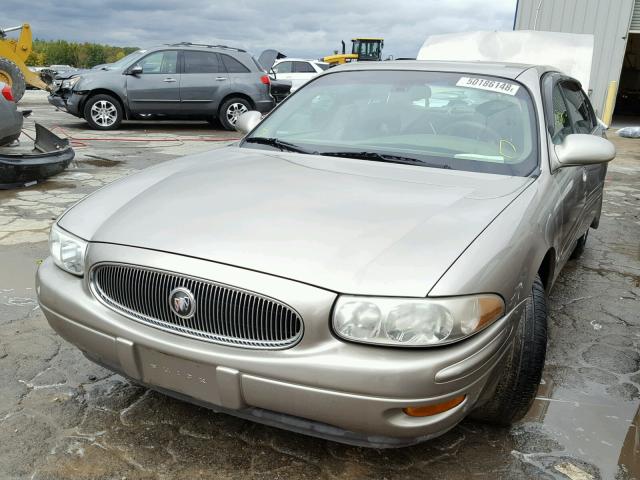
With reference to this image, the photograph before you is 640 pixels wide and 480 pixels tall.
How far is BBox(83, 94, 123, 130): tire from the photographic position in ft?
37.4

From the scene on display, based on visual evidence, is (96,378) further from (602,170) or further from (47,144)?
(47,144)

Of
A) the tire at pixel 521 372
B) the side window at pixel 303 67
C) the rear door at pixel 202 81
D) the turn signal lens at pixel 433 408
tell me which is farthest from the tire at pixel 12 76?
the turn signal lens at pixel 433 408

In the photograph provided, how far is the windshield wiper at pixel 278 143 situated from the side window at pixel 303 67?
14.8m

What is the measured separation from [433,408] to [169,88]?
10972 millimetres

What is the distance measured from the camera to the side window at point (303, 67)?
57.0 ft

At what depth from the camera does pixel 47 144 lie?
6.86 metres

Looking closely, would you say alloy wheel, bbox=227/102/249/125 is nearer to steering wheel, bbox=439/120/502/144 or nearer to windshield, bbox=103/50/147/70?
windshield, bbox=103/50/147/70

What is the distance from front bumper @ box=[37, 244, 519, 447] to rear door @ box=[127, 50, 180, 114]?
1032 centimetres

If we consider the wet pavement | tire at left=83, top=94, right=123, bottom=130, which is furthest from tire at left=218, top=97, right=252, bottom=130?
the wet pavement

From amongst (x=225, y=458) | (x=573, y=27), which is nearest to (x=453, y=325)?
(x=225, y=458)

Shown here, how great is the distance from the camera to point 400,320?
1725mm

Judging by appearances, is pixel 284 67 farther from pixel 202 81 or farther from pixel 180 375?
pixel 180 375

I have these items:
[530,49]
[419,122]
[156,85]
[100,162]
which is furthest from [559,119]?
[156,85]

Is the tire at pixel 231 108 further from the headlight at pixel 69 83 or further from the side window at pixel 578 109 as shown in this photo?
the side window at pixel 578 109
